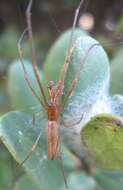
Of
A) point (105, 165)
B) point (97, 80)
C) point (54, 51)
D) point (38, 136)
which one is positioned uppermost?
point (54, 51)

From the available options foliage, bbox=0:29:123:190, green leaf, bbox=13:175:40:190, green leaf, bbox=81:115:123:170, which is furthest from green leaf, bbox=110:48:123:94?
green leaf, bbox=13:175:40:190

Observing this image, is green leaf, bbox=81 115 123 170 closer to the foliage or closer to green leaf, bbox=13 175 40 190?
the foliage

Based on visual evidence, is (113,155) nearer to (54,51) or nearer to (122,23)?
(54,51)

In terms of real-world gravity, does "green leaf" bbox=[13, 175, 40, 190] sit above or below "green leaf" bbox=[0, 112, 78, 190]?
below

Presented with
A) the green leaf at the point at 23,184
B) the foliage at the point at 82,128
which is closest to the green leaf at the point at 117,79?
the foliage at the point at 82,128

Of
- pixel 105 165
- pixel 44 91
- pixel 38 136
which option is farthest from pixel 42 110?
pixel 105 165
